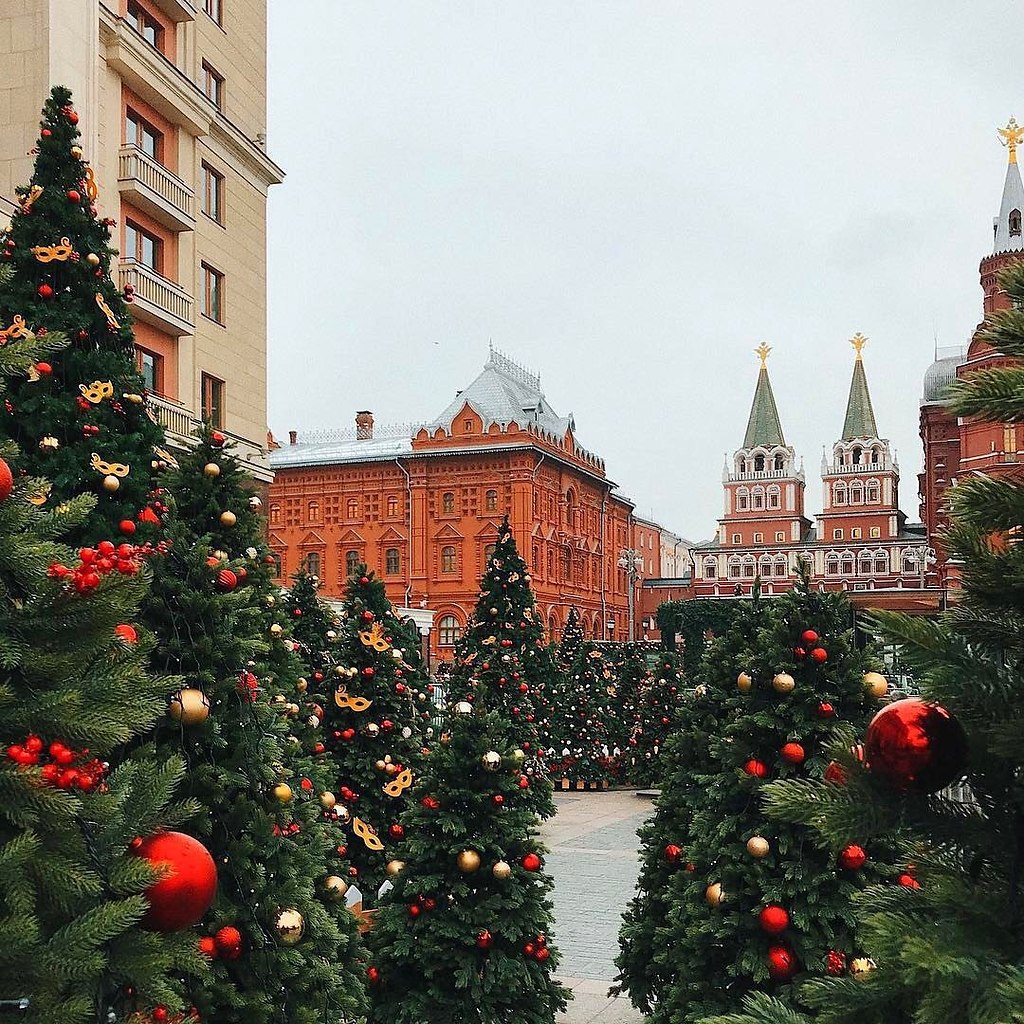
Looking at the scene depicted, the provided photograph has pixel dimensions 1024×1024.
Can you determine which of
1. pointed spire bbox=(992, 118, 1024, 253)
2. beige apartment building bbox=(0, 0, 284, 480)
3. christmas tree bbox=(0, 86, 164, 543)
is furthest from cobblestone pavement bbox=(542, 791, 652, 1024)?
pointed spire bbox=(992, 118, 1024, 253)

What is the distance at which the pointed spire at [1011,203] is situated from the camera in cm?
4809

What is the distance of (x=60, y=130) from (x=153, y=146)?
41.9ft

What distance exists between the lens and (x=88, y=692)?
2291mm

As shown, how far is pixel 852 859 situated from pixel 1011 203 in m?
52.2

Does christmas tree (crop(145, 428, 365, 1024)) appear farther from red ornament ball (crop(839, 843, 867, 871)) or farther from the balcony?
the balcony

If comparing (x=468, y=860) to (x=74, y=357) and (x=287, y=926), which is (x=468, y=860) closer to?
(x=287, y=926)

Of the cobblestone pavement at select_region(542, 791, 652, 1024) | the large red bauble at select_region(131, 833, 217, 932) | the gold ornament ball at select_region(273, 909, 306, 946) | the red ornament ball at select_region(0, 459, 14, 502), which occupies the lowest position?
the cobblestone pavement at select_region(542, 791, 652, 1024)

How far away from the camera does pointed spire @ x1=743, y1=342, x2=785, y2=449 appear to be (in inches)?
3177

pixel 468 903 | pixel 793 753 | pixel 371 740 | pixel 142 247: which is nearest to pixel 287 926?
pixel 468 903

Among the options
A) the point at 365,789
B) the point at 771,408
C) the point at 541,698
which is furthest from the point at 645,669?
the point at 771,408

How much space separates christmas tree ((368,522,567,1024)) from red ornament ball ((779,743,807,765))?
185 cm

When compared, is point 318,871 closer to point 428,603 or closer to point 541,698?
point 541,698

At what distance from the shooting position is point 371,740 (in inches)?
348

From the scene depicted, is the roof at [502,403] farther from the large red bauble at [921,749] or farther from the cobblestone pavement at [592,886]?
the large red bauble at [921,749]
